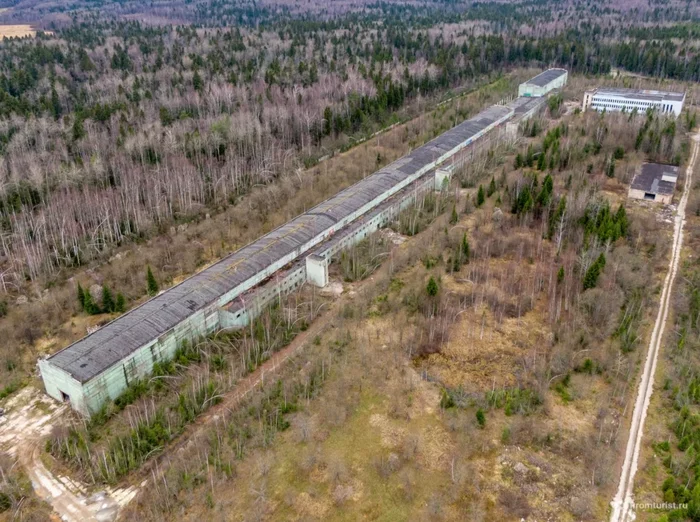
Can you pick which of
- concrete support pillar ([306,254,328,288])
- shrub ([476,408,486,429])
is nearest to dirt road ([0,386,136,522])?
shrub ([476,408,486,429])

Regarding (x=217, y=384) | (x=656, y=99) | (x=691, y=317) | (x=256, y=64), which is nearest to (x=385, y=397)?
(x=217, y=384)

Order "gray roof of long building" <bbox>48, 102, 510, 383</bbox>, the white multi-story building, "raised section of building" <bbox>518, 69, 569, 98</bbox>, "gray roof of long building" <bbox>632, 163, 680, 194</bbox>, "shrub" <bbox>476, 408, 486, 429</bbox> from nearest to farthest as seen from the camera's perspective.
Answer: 1. "shrub" <bbox>476, 408, 486, 429</bbox>
2. "gray roof of long building" <bbox>48, 102, 510, 383</bbox>
3. "gray roof of long building" <bbox>632, 163, 680, 194</bbox>
4. the white multi-story building
5. "raised section of building" <bbox>518, 69, 569, 98</bbox>

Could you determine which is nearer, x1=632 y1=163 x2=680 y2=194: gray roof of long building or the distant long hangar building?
the distant long hangar building

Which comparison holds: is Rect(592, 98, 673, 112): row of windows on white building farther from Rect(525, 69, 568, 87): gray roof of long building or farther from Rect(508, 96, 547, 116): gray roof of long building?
Rect(525, 69, 568, 87): gray roof of long building

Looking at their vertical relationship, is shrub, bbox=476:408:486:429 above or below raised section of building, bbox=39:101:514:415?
below

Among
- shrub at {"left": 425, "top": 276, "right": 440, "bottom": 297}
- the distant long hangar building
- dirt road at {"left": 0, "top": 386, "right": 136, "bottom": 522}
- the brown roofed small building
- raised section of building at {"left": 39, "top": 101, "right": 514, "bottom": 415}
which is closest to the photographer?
dirt road at {"left": 0, "top": 386, "right": 136, "bottom": 522}

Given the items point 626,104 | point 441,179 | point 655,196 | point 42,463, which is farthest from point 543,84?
point 42,463

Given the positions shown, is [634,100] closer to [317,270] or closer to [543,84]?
[543,84]

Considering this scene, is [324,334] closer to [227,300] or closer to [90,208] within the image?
[227,300]
